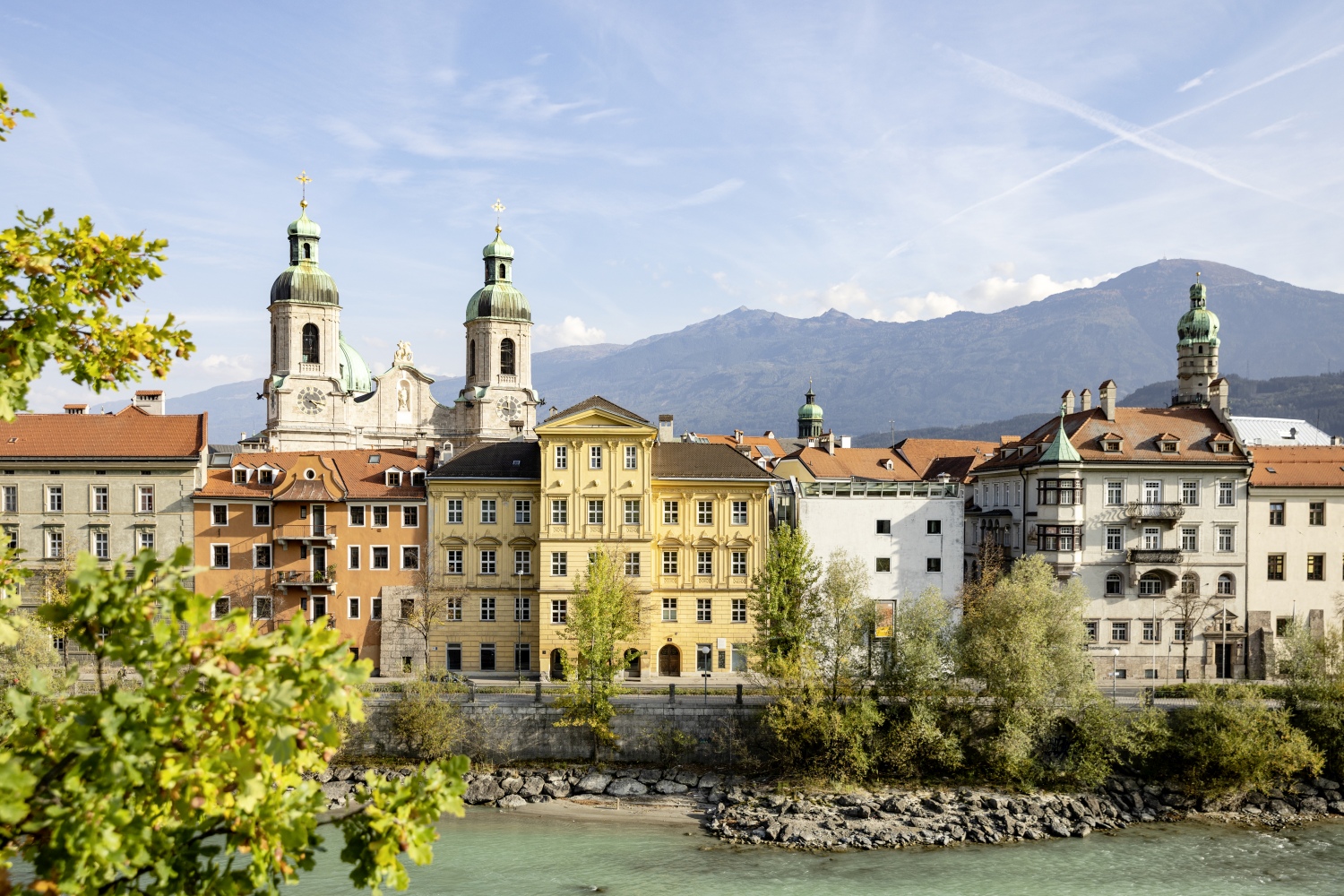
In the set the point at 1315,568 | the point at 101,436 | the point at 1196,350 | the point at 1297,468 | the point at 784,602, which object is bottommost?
the point at 784,602

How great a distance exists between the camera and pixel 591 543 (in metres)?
49.6

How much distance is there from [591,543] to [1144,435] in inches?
1181

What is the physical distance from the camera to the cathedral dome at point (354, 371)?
341 ft

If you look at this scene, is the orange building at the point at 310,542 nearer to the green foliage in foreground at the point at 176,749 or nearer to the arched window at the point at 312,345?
the arched window at the point at 312,345

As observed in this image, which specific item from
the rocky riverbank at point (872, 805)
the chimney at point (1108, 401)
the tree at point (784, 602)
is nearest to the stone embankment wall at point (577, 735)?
the rocky riverbank at point (872, 805)

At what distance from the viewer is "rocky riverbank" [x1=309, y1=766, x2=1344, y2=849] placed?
3566cm

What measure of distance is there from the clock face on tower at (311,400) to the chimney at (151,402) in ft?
81.9

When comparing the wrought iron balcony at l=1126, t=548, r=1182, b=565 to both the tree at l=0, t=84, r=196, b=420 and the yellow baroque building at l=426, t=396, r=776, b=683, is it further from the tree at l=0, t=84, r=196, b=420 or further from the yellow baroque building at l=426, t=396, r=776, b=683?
the tree at l=0, t=84, r=196, b=420

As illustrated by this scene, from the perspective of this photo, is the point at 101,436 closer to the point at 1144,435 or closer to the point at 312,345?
the point at 312,345

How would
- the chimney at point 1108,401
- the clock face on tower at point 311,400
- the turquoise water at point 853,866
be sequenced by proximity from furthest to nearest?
the clock face on tower at point 311,400 → the chimney at point 1108,401 → the turquoise water at point 853,866

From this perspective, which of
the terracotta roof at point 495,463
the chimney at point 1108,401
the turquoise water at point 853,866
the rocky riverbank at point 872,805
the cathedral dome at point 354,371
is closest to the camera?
the turquoise water at point 853,866

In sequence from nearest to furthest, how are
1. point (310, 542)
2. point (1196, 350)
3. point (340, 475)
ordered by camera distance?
point (310, 542) < point (340, 475) < point (1196, 350)

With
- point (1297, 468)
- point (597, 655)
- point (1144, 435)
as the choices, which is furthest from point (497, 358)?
point (1297, 468)

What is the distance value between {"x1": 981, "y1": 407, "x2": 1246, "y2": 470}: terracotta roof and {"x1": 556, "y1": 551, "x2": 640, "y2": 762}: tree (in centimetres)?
2396
